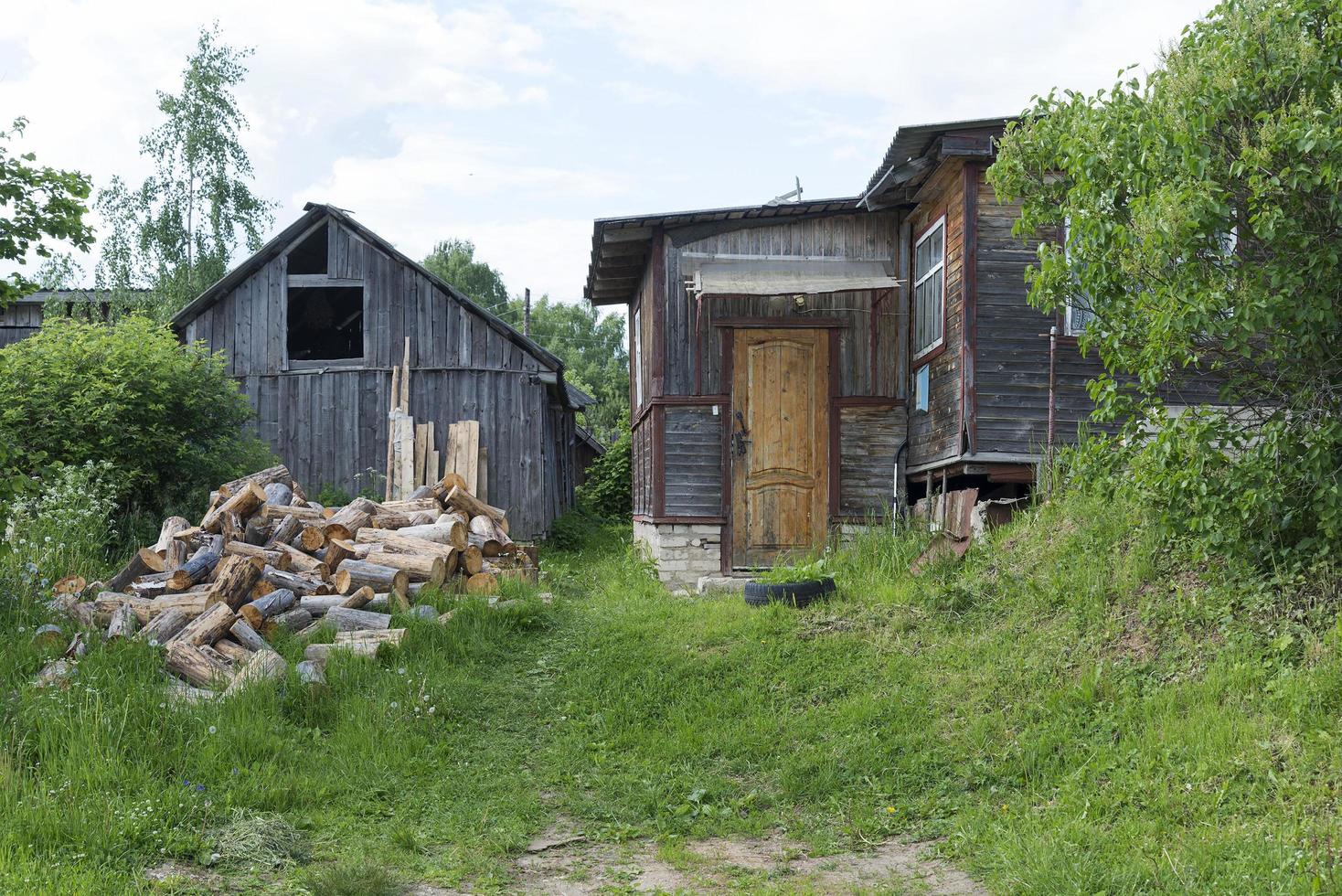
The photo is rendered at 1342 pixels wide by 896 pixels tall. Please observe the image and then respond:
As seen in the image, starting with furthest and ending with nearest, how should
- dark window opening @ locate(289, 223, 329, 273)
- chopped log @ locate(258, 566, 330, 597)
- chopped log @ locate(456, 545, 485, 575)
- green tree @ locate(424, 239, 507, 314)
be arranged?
green tree @ locate(424, 239, 507, 314) → dark window opening @ locate(289, 223, 329, 273) → chopped log @ locate(456, 545, 485, 575) → chopped log @ locate(258, 566, 330, 597)

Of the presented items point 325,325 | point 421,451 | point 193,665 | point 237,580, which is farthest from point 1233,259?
point 325,325

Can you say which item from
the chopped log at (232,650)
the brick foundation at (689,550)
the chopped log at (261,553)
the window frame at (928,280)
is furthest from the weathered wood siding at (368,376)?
the chopped log at (232,650)

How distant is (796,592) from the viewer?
906 cm

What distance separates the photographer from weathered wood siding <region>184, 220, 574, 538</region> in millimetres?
16000

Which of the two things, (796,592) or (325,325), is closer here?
(796,592)

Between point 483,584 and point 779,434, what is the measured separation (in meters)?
4.41

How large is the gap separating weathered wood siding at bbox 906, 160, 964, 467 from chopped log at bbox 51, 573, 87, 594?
838 cm

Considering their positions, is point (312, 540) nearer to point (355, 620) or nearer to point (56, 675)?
point (355, 620)

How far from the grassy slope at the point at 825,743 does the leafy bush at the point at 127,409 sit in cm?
580

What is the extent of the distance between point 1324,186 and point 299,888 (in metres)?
6.29

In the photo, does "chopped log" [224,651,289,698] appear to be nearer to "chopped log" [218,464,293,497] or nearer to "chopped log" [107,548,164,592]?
"chopped log" [107,548,164,592]

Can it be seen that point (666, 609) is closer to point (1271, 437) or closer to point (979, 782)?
point (979, 782)

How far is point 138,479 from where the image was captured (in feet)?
42.1

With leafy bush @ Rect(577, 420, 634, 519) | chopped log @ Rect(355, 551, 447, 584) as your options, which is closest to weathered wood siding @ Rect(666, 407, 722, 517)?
→ chopped log @ Rect(355, 551, 447, 584)
